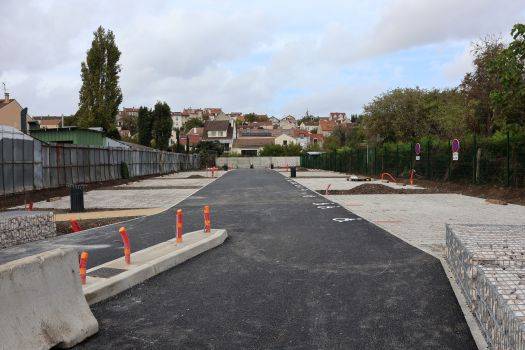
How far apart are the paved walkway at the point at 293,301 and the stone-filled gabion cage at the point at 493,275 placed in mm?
343

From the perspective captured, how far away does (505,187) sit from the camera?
20.8 metres

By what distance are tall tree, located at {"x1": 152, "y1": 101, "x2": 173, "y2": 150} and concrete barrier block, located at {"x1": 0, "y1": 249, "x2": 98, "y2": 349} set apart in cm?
6566

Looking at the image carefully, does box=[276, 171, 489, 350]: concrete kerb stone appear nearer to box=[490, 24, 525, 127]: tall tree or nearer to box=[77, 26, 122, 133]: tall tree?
box=[490, 24, 525, 127]: tall tree

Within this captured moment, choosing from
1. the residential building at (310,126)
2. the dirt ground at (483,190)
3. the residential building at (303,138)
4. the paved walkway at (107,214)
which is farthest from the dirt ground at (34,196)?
the residential building at (310,126)

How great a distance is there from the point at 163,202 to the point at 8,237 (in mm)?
10029

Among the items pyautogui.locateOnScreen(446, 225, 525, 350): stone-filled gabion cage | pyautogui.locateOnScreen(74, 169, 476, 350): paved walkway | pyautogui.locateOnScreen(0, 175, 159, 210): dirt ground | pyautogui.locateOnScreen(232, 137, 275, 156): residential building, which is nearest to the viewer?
pyautogui.locateOnScreen(446, 225, 525, 350): stone-filled gabion cage

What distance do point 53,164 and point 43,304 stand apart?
74.5ft

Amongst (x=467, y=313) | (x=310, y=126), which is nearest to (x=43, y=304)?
(x=467, y=313)

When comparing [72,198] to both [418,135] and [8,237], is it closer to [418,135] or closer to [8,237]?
[8,237]

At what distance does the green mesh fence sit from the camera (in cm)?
2047

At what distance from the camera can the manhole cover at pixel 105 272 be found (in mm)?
7088

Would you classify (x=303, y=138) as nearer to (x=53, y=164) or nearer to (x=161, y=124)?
(x=161, y=124)

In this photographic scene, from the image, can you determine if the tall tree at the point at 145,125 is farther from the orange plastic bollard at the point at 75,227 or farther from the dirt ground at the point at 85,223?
the orange plastic bollard at the point at 75,227

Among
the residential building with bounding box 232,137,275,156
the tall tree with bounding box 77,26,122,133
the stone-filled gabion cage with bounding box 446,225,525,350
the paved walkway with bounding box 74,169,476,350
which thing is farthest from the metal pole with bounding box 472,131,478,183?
the residential building with bounding box 232,137,275,156
